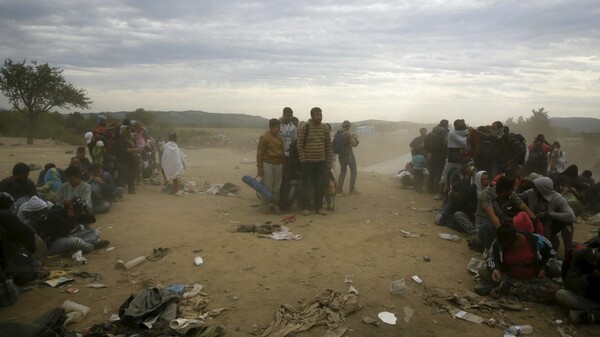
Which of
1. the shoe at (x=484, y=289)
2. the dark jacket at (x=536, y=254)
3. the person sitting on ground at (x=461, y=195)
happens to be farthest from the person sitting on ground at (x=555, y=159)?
the shoe at (x=484, y=289)

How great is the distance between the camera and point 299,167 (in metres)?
Answer: 8.68

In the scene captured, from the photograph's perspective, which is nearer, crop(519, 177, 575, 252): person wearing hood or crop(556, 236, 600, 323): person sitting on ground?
crop(556, 236, 600, 323): person sitting on ground

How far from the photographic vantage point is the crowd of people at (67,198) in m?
4.98

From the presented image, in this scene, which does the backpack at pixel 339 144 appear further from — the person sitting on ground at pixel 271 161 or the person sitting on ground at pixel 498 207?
the person sitting on ground at pixel 498 207

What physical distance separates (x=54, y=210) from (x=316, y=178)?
4651 mm

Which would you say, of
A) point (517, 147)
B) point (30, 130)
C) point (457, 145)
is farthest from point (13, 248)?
point (30, 130)

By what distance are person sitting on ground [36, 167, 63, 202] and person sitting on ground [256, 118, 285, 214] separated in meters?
3.88

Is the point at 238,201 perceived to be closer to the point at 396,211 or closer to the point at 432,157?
the point at 396,211

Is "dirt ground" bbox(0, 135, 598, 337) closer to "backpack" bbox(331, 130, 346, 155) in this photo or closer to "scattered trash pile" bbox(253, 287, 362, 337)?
"scattered trash pile" bbox(253, 287, 362, 337)

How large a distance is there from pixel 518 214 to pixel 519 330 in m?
1.84

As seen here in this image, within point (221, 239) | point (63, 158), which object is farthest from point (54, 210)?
point (63, 158)

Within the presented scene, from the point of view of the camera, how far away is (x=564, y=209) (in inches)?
240

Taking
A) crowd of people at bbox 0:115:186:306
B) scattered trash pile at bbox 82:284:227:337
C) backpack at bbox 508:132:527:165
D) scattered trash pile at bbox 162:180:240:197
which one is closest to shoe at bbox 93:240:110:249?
crowd of people at bbox 0:115:186:306

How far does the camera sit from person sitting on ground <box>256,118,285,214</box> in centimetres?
843
